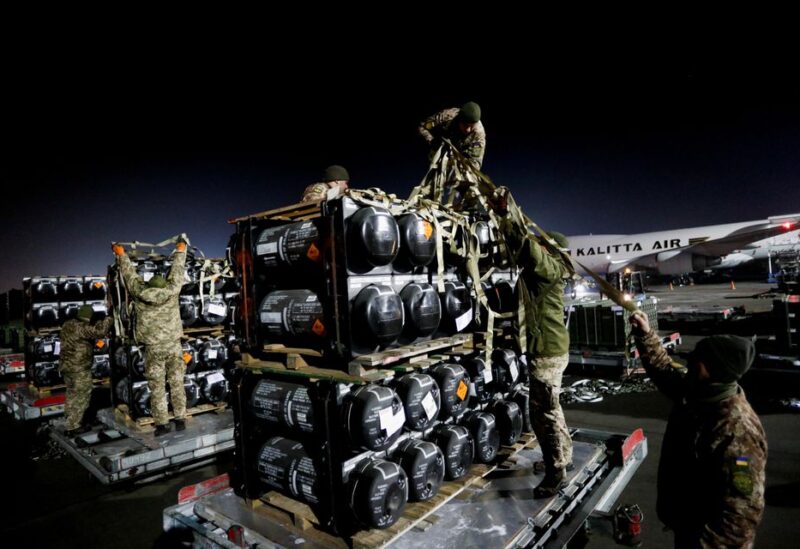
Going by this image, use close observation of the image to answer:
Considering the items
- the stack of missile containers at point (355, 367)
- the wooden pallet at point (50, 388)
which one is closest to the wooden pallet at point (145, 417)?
the wooden pallet at point (50, 388)

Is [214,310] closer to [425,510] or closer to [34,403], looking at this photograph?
[34,403]

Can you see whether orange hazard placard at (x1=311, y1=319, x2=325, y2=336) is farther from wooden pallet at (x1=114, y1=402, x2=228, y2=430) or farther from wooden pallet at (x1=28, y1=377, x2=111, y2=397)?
wooden pallet at (x1=28, y1=377, x2=111, y2=397)

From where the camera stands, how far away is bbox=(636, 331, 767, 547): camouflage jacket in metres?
2.24

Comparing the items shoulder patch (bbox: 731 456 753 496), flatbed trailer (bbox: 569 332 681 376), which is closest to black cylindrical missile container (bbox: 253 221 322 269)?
shoulder patch (bbox: 731 456 753 496)

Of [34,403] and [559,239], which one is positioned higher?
[559,239]

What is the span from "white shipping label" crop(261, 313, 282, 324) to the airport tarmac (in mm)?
2900

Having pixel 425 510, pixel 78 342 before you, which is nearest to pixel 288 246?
pixel 425 510

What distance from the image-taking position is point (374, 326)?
3.45 meters

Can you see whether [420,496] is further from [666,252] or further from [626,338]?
[666,252]

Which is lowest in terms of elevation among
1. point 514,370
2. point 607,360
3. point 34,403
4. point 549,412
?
point 607,360

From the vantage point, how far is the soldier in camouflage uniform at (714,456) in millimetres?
2246

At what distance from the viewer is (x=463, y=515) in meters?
3.67

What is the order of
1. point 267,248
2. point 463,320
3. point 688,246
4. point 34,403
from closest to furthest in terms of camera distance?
point 267,248 < point 463,320 < point 34,403 < point 688,246

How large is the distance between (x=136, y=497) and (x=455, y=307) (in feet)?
16.6
